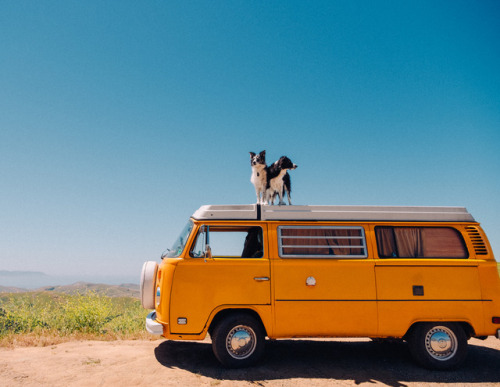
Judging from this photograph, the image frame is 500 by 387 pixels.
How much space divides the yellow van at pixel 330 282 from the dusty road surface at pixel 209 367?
15.9 inches

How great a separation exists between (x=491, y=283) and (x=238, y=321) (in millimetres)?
4759

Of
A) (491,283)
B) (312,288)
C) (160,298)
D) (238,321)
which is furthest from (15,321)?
(491,283)

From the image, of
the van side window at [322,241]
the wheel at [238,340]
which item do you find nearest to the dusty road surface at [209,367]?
the wheel at [238,340]

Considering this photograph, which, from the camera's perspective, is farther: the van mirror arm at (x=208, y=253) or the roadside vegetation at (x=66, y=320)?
the roadside vegetation at (x=66, y=320)

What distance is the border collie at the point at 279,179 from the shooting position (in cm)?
877

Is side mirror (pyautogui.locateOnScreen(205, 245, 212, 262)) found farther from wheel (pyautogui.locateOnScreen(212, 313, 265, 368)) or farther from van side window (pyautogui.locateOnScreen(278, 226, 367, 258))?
van side window (pyautogui.locateOnScreen(278, 226, 367, 258))

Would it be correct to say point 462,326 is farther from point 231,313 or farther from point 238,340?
point 231,313

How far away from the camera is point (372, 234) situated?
701 centimetres

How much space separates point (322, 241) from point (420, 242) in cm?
194

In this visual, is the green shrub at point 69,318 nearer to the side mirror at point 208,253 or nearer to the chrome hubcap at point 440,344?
the side mirror at point 208,253

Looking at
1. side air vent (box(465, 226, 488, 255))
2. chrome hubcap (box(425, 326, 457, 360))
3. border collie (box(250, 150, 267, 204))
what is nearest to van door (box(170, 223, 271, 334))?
border collie (box(250, 150, 267, 204))

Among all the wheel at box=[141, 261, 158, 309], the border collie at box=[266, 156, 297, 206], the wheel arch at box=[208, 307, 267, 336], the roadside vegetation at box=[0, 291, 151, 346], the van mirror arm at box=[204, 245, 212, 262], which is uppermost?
the border collie at box=[266, 156, 297, 206]

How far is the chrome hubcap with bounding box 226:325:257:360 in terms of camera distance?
6484 mm

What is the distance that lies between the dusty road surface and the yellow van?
403 mm
